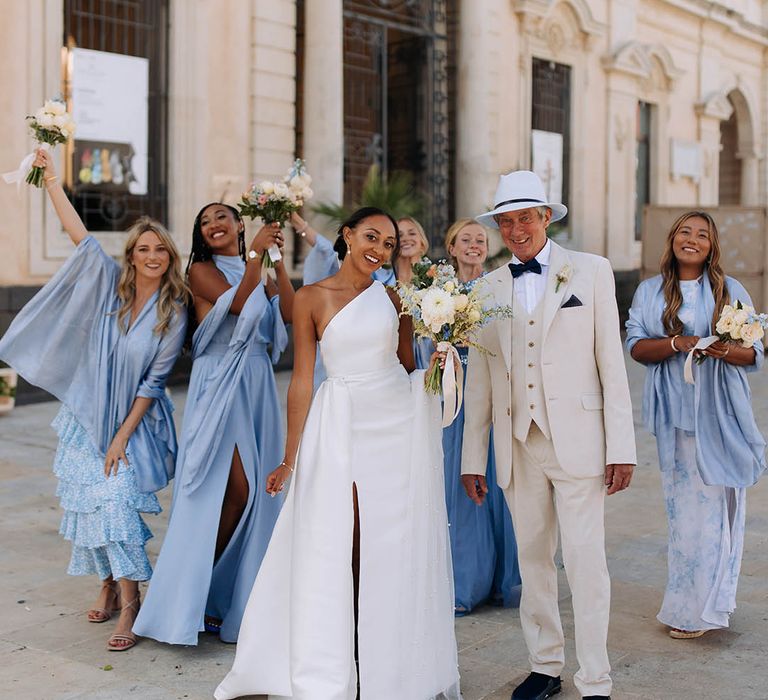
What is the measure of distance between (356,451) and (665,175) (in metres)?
21.3

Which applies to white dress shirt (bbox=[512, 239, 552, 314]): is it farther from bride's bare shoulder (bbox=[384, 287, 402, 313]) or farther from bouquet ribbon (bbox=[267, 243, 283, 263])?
bouquet ribbon (bbox=[267, 243, 283, 263])

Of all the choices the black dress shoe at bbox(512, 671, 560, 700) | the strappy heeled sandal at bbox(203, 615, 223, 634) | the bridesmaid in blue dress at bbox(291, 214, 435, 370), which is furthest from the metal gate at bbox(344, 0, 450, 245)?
the black dress shoe at bbox(512, 671, 560, 700)

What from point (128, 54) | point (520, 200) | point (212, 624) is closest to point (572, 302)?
point (520, 200)

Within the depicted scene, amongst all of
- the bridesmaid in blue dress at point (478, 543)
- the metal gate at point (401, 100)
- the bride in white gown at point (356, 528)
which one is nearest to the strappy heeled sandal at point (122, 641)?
the bride in white gown at point (356, 528)

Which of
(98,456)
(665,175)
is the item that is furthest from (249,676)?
(665,175)

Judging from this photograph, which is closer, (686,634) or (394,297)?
(394,297)

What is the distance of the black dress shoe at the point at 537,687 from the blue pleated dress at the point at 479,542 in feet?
3.46

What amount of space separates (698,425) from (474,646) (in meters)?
1.40

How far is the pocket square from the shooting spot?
154 inches

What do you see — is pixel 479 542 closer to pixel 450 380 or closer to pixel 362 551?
pixel 362 551

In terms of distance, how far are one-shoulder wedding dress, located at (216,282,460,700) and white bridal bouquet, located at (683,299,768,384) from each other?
4.56 ft

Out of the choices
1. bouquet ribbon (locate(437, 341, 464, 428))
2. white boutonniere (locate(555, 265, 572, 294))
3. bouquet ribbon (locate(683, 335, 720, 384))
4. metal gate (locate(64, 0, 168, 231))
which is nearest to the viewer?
bouquet ribbon (locate(437, 341, 464, 428))

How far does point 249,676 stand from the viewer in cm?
398

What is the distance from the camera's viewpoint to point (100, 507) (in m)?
4.73
